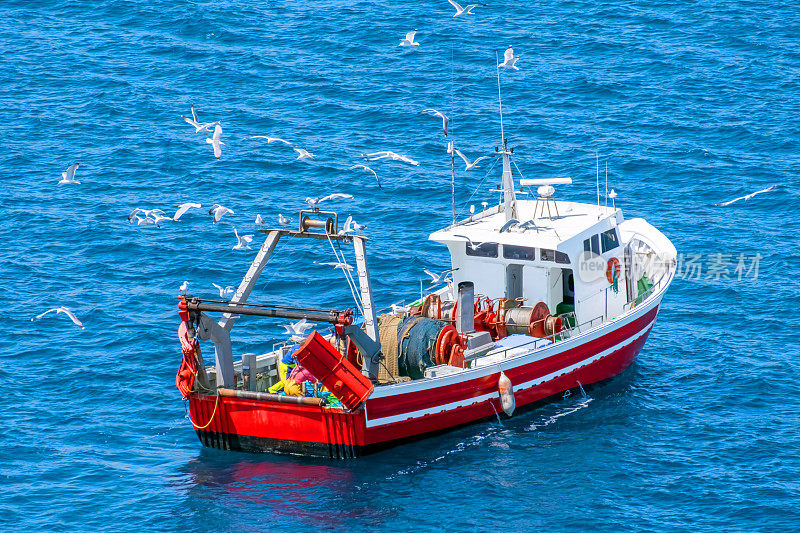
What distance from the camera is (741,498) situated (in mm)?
26656

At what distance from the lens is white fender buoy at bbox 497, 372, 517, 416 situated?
1160 inches

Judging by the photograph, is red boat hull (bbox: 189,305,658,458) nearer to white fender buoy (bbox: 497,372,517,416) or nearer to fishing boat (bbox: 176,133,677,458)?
fishing boat (bbox: 176,133,677,458)

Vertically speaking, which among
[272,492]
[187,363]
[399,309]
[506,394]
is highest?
[187,363]

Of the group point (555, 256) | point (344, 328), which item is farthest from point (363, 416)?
point (555, 256)

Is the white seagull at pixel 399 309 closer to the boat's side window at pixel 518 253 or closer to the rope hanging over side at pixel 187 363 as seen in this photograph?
the boat's side window at pixel 518 253

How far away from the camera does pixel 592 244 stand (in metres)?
32.5

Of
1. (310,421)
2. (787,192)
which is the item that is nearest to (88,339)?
(310,421)

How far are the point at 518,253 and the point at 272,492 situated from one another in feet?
31.2

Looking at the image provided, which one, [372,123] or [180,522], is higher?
[372,123]

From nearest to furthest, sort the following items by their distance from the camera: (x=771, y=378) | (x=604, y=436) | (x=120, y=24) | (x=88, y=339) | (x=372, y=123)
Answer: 1. (x=604, y=436)
2. (x=771, y=378)
3. (x=88, y=339)
4. (x=372, y=123)
5. (x=120, y=24)

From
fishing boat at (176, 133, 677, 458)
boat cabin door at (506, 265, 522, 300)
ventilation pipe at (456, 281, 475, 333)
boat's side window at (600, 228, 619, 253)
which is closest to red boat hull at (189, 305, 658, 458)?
fishing boat at (176, 133, 677, 458)

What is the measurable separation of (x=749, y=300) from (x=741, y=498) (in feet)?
43.5

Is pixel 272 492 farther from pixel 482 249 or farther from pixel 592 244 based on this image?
pixel 592 244

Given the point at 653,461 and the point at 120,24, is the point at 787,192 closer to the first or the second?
the point at 653,461
